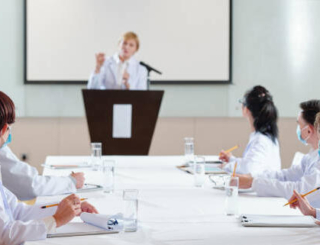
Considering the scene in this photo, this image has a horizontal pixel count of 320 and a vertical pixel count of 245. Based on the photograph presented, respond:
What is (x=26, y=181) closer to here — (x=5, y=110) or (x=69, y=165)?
(x=5, y=110)

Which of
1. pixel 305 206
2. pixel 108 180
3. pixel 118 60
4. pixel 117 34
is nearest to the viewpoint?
pixel 305 206

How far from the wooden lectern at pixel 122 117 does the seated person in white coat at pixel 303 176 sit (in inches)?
79.7

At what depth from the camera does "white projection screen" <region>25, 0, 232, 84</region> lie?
257 inches

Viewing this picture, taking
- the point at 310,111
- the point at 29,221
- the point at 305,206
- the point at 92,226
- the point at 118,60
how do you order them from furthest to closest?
the point at 118,60 → the point at 310,111 → the point at 305,206 → the point at 92,226 → the point at 29,221

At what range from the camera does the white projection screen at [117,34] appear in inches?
257

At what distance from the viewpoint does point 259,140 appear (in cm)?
336

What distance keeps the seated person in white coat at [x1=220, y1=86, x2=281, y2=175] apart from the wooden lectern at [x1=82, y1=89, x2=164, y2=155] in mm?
1509

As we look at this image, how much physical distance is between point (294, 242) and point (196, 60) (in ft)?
16.9

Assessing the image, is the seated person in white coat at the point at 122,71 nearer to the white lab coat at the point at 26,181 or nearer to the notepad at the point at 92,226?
the white lab coat at the point at 26,181

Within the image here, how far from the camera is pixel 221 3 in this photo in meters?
6.68

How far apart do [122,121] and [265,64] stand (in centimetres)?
250

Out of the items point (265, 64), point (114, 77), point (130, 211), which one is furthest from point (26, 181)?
point (265, 64)

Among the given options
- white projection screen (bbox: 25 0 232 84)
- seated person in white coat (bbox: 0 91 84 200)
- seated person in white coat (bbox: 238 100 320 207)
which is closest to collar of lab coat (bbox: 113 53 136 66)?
white projection screen (bbox: 25 0 232 84)

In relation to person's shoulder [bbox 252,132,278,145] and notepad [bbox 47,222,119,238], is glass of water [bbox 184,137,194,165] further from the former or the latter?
notepad [bbox 47,222,119,238]
